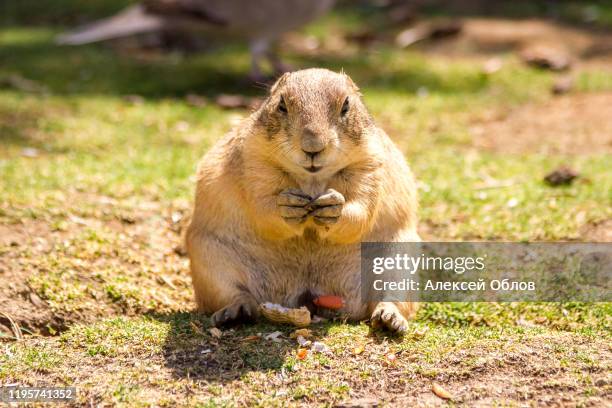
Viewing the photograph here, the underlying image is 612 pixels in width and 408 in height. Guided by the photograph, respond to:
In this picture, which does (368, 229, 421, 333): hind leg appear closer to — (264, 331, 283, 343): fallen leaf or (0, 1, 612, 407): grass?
(0, 1, 612, 407): grass

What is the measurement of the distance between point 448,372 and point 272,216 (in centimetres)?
112

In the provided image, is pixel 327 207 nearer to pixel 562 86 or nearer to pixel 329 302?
pixel 329 302

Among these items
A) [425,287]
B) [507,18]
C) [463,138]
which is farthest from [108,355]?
[507,18]

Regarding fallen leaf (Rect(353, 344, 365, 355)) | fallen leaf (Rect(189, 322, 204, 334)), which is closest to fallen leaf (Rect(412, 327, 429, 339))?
fallen leaf (Rect(353, 344, 365, 355))

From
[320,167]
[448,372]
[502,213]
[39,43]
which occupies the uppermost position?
[39,43]

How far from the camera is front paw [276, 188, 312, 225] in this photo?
157 inches

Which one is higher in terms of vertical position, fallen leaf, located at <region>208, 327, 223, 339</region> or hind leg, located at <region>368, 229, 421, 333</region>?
hind leg, located at <region>368, 229, 421, 333</region>

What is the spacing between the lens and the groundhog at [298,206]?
13.1 ft

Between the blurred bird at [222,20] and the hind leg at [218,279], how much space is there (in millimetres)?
5218

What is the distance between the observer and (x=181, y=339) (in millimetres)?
4074

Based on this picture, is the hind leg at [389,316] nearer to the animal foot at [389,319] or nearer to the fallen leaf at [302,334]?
the animal foot at [389,319]

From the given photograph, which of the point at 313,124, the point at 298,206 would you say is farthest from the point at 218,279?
the point at 313,124

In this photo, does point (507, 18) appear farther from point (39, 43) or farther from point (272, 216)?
point (272, 216)

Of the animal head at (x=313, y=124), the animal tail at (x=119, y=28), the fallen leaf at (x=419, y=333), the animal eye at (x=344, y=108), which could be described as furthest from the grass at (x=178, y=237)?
the animal eye at (x=344, y=108)
